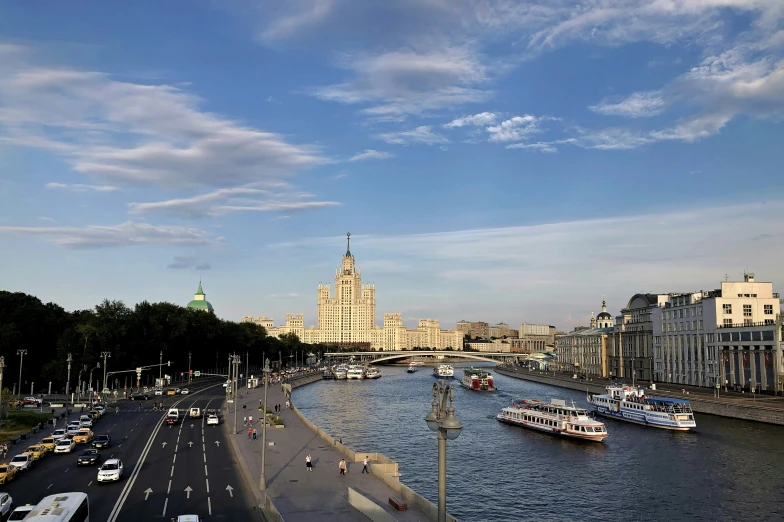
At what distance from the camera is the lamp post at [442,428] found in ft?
54.3

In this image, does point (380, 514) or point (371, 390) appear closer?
point (380, 514)

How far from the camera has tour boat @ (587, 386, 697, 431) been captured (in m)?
76.9

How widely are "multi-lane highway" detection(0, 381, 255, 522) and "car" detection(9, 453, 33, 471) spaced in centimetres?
51

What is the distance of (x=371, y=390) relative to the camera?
15038 centimetres

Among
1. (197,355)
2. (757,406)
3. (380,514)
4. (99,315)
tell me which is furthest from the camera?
(197,355)

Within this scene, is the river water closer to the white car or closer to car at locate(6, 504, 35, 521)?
car at locate(6, 504, 35, 521)

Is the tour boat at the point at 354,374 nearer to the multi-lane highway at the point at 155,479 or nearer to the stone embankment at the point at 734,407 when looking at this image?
the stone embankment at the point at 734,407

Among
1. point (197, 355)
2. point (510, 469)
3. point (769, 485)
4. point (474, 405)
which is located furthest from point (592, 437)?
point (197, 355)

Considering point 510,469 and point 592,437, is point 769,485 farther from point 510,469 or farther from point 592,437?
point 592,437

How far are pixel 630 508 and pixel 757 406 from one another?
4359 centimetres

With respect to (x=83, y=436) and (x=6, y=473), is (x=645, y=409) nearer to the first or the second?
(x=83, y=436)

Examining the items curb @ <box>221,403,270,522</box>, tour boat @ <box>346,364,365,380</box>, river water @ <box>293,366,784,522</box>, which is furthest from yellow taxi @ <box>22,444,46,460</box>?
tour boat @ <box>346,364,365,380</box>

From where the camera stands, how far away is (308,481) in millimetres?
40281

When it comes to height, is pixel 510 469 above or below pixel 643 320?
below
